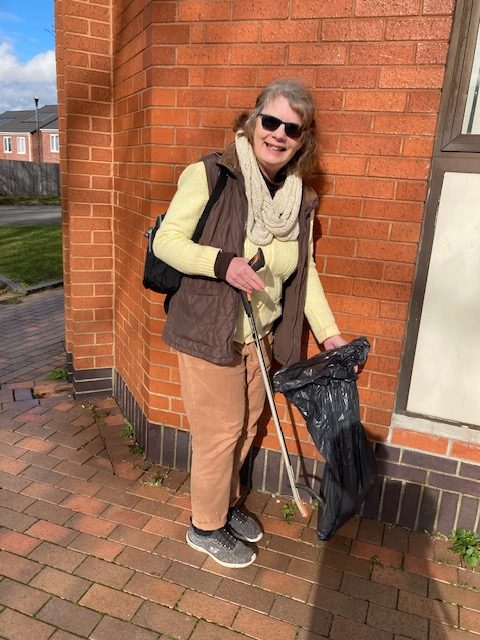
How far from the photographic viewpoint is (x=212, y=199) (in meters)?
2.19

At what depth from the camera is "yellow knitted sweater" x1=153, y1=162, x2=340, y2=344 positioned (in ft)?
6.84

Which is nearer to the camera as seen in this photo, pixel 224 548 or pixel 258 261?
pixel 258 261

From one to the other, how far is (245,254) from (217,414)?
73cm

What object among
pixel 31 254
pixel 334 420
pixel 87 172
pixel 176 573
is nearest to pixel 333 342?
pixel 334 420

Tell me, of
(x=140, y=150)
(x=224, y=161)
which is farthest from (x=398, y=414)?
(x=140, y=150)

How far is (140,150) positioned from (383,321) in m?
1.69

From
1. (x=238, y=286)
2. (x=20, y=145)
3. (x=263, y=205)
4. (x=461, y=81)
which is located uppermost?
(x=20, y=145)

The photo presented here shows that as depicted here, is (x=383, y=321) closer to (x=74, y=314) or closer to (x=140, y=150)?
(x=140, y=150)

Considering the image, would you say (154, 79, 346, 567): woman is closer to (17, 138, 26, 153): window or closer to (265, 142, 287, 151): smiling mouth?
(265, 142, 287, 151): smiling mouth

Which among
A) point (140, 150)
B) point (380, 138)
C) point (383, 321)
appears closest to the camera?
point (380, 138)

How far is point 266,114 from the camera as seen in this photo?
2.16m

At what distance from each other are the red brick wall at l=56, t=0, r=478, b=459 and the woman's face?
1.55 ft

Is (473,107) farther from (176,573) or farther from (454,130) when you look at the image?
(176,573)

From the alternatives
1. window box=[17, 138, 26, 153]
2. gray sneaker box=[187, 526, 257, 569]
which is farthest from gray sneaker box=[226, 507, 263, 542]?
window box=[17, 138, 26, 153]
